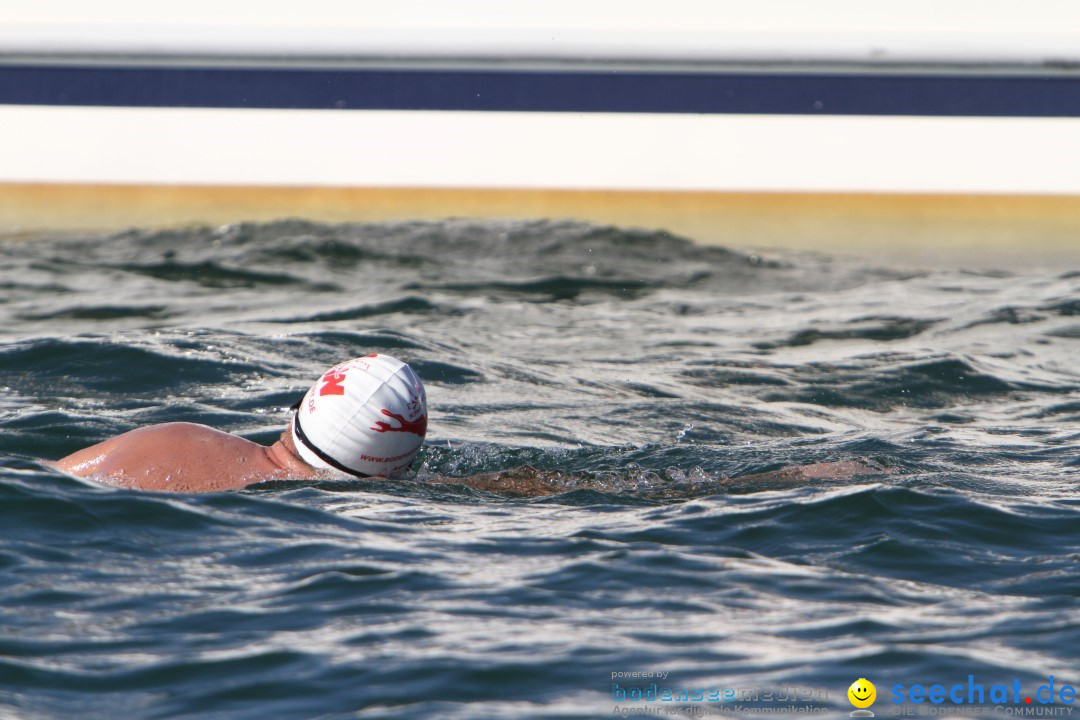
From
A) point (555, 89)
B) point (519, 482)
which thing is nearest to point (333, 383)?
point (519, 482)

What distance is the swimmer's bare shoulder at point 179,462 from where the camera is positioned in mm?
5289

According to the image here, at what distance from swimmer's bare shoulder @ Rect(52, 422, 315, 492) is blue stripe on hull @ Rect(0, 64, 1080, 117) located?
476 cm

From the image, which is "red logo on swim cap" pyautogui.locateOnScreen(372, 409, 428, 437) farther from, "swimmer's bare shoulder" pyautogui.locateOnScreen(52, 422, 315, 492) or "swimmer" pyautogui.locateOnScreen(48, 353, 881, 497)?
"swimmer's bare shoulder" pyautogui.locateOnScreen(52, 422, 315, 492)

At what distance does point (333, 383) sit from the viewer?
5551mm

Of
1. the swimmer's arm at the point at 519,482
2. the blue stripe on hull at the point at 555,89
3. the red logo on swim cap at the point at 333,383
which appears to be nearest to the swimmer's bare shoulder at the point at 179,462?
the red logo on swim cap at the point at 333,383

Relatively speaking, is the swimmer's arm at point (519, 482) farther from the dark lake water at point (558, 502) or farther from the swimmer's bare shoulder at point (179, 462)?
the swimmer's bare shoulder at point (179, 462)

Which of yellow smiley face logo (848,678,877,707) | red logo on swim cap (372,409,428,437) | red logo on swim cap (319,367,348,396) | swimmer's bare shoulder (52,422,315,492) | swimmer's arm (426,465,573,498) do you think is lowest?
swimmer's arm (426,465,573,498)

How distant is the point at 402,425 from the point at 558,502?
0.72 m

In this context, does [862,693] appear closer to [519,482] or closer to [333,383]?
[519,482]

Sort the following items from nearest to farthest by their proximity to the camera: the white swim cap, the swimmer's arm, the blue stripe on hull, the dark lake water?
the dark lake water < the white swim cap < the swimmer's arm < the blue stripe on hull

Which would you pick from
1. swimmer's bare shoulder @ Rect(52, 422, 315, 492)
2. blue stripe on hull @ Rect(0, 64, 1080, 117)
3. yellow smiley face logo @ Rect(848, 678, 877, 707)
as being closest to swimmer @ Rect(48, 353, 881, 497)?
swimmer's bare shoulder @ Rect(52, 422, 315, 492)

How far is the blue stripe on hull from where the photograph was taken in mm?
9703

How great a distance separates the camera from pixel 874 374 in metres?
8.50

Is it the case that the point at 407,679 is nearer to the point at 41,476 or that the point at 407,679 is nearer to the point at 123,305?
the point at 41,476
